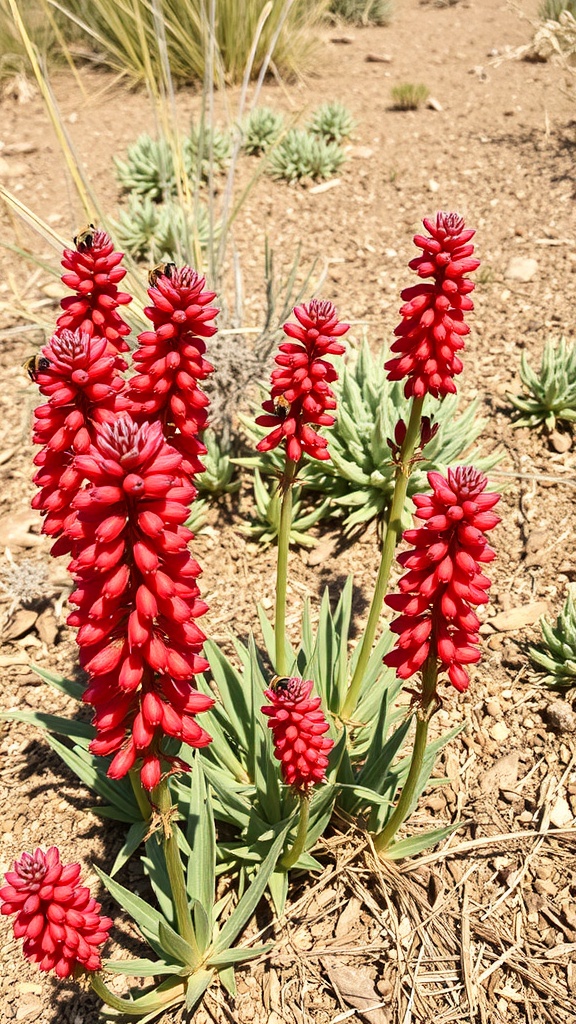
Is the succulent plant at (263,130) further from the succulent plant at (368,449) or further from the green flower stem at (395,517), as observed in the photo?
the green flower stem at (395,517)

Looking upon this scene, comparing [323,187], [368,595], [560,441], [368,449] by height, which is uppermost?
[323,187]

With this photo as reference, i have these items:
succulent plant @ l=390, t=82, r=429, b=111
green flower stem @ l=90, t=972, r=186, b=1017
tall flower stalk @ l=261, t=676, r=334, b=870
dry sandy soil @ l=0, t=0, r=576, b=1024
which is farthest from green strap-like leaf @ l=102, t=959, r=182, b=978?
succulent plant @ l=390, t=82, r=429, b=111

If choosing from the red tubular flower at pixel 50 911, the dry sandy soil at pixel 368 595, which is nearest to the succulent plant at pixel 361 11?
the dry sandy soil at pixel 368 595

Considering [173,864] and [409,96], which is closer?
[173,864]

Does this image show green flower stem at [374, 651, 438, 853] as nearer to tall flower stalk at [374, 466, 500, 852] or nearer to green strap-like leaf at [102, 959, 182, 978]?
tall flower stalk at [374, 466, 500, 852]

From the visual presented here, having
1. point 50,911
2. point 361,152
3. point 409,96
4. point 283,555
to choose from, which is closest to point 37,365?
point 283,555

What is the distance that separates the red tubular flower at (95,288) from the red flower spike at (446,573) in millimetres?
1115

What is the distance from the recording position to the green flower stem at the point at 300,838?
8.63 ft

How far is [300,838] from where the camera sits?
2.76 m

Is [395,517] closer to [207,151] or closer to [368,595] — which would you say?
[368,595]

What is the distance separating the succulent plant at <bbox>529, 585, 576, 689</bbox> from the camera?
3838 millimetres

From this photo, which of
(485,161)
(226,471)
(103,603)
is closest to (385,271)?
(485,161)

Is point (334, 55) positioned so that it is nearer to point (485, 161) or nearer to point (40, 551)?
point (485, 161)

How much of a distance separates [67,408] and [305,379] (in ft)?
2.56
